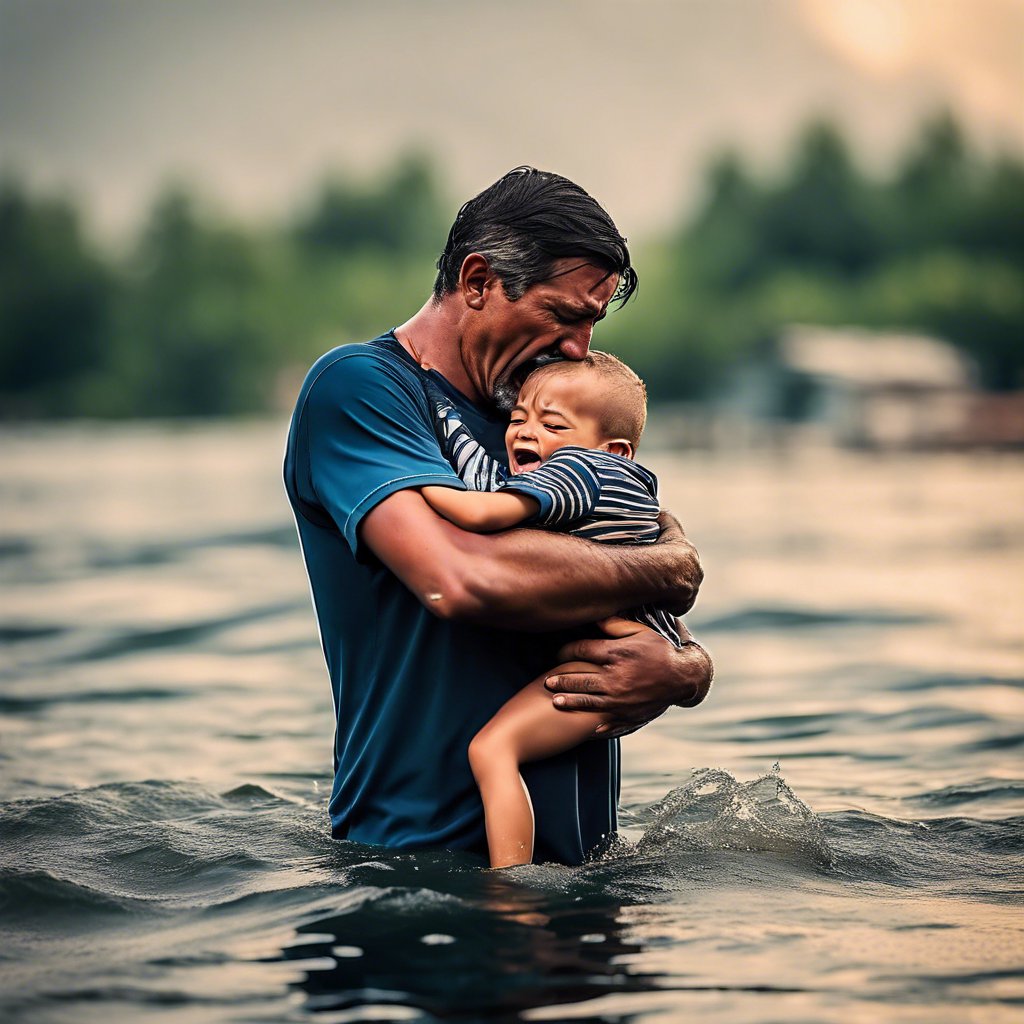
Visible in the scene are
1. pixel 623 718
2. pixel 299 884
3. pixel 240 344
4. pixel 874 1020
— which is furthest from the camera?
pixel 240 344

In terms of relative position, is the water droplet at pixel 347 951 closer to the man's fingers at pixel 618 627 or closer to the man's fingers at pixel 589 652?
the man's fingers at pixel 589 652

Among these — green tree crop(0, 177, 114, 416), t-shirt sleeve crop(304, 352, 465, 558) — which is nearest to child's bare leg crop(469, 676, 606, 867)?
t-shirt sleeve crop(304, 352, 465, 558)

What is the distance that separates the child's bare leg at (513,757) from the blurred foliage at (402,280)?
6297 cm

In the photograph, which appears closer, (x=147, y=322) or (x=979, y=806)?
(x=979, y=806)

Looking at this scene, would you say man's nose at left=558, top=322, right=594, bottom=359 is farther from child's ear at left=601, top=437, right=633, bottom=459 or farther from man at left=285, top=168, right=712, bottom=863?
child's ear at left=601, top=437, right=633, bottom=459

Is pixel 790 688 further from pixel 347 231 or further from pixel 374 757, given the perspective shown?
pixel 347 231

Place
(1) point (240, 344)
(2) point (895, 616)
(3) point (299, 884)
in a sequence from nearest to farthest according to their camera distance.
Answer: (3) point (299, 884) → (2) point (895, 616) → (1) point (240, 344)

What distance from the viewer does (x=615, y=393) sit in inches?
155

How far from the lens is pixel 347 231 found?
97.2m

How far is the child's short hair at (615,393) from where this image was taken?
3930 millimetres

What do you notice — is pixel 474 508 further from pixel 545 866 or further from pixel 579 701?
pixel 545 866

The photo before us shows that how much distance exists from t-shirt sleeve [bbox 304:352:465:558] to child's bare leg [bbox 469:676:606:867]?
19.4 inches

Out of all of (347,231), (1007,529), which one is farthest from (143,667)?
(347,231)

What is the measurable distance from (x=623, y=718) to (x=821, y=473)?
31299 mm
